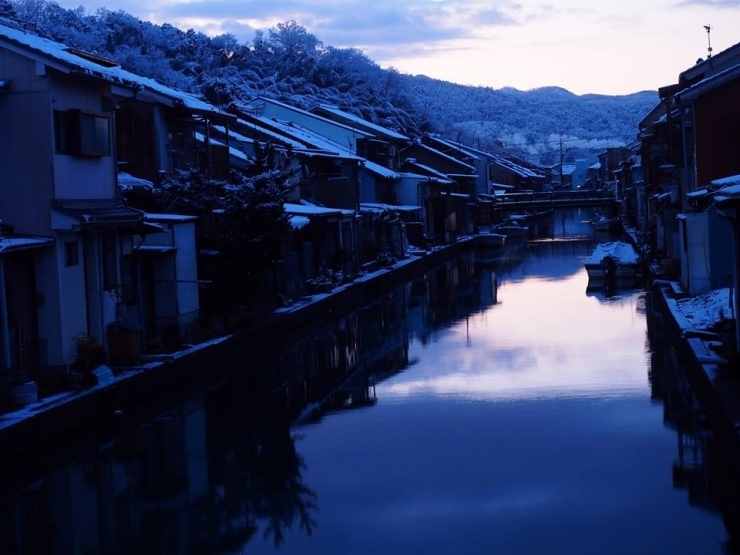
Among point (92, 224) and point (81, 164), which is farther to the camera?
point (81, 164)

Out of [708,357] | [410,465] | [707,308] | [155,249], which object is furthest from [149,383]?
[707,308]

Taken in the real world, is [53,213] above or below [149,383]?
above

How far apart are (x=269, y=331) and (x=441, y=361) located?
4075 mm

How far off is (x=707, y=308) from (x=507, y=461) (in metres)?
9.40

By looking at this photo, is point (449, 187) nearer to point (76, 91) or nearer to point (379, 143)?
point (379, 143)

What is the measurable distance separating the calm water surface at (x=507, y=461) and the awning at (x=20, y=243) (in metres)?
4.44

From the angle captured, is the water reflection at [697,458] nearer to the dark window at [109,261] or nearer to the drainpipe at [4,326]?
the drainpipe at [4,326]

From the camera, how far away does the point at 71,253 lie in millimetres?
15805

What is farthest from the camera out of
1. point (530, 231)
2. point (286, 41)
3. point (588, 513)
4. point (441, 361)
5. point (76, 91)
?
point (286, 41)

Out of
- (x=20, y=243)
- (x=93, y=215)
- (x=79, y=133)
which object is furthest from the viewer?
(x=79, y=133)

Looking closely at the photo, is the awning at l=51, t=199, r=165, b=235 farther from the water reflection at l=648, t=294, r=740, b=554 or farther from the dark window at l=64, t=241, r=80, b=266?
the water reflection at l=648, t=294, r=740, b=554

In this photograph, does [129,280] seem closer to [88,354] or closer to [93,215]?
[93,215]

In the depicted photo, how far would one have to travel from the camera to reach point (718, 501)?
1008 centimetres

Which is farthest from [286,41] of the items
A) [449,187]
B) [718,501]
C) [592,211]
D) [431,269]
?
[718,501]
